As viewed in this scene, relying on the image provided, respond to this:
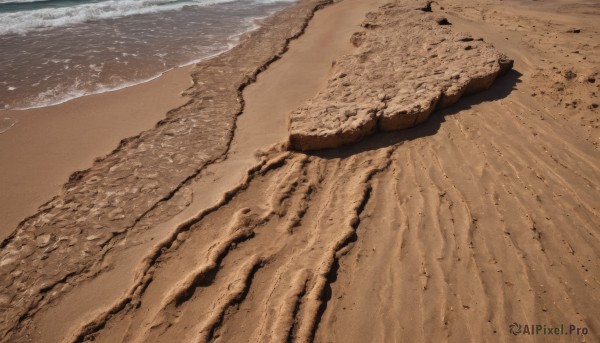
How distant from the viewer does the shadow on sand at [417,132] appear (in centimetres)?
443

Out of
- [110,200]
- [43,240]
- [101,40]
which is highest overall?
[101,40]

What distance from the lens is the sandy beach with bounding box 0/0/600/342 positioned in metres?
2.75

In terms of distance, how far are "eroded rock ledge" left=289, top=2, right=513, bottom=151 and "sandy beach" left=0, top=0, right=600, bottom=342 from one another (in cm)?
4

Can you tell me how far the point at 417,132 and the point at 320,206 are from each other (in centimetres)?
181

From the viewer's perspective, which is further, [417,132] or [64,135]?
[64,135]

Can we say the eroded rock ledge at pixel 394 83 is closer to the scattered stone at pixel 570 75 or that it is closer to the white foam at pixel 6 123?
the scattered stone at pixel 570 75

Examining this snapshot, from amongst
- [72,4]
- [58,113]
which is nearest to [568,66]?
[58,113]

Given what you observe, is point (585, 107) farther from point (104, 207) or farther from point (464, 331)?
point (104, 207)

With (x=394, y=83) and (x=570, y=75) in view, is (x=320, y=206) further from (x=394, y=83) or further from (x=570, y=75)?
(x=570, y=75)

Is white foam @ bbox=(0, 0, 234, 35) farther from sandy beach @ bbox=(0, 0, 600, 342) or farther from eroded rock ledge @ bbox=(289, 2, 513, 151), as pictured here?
eroded rock ledge @ bbox=(289, 2, 513, 151)

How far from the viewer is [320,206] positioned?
373 cm

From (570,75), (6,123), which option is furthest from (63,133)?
(570,75)

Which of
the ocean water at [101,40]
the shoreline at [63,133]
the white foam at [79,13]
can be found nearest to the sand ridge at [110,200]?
the shoreline at [63,133]

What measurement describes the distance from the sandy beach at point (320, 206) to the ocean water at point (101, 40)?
0.82m
